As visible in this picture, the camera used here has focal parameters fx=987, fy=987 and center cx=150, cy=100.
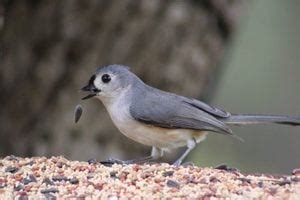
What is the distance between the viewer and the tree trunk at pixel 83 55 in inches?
401

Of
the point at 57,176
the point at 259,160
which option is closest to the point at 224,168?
the point at 57,176

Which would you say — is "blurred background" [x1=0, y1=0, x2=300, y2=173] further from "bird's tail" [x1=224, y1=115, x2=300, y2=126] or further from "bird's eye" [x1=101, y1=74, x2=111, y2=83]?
"bird's tail" [x1=224, y1=115, x2=300, y2=126]

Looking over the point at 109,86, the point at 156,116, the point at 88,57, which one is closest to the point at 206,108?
the point at 156,116

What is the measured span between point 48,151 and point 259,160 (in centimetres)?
592

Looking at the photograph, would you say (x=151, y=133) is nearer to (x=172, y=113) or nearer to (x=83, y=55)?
(x=172, y=113)

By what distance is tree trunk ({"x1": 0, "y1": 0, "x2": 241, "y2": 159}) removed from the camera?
1018 cm

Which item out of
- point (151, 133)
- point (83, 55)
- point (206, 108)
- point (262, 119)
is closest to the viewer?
point (151, 133)

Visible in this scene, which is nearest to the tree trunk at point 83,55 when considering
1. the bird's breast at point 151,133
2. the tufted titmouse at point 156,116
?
the tufted titmouse at point 156,116

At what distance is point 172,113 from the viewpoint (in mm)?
8250

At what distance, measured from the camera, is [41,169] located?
23.1 feet

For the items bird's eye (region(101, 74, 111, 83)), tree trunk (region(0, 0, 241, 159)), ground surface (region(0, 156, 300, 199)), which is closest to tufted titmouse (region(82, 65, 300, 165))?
bird's eye (region(101, 74, 111, 83))

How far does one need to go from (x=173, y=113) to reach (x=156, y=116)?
15cm

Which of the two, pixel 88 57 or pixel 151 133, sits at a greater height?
pixel 88 57

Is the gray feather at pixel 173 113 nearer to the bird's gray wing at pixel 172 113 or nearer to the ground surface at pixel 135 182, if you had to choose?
the bird's gray wing at pixel 172 113
